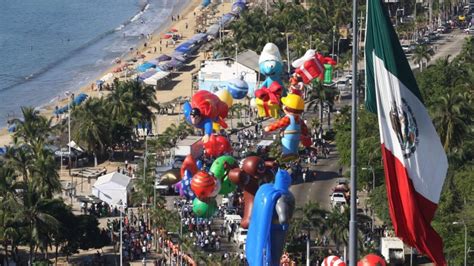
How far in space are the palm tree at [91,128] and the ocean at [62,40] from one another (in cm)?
1694

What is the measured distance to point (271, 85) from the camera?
211 ft

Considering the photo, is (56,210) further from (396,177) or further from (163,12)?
(163,12)

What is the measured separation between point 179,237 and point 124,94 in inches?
894

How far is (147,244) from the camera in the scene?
48.5m

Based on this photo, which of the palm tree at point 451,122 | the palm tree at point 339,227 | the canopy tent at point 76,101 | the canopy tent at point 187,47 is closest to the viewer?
the palm tree at point 339,227

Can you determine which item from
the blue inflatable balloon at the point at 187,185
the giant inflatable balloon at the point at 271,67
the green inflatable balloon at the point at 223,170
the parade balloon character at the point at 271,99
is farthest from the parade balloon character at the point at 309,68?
the green inflatable balloon at the point at 223,170

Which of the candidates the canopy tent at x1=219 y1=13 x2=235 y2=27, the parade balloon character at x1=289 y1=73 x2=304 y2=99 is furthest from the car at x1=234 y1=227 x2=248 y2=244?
the canopy tent at x1=219 y1=13 x2=235 y2=27

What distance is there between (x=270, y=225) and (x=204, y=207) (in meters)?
13.8

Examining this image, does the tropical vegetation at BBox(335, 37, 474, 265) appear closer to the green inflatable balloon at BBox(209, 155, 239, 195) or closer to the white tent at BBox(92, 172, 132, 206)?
the green inflatable balloon at BBox(209, 155, 239, 195)

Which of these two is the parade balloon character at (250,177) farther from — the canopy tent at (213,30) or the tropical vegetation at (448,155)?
the canopy tent at (213,30)

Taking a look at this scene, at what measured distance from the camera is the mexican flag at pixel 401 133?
1672cm

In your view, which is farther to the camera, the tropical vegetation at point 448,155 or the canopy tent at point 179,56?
the canopy tent at point 179,56

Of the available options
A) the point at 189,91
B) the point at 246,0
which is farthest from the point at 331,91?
the point at 246,0

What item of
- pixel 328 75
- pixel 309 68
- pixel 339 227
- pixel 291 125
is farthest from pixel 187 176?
pixel 328 75
